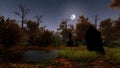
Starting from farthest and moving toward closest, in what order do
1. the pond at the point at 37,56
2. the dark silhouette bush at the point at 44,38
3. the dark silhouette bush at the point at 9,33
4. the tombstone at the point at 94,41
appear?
the dark silhouette bush at the point at 44,38 → the dark silhouette bush at the point at 9,33 → the tombstone at the point at 94,41 → the pond at the point at 37,56

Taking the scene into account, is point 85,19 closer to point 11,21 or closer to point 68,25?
point 68,25

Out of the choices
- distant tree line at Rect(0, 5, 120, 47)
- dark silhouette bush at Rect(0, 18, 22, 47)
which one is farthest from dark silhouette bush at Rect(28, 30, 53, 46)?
dark silhouette bush at Rect(0, 18, 22, 47)

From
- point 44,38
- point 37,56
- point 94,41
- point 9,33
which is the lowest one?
point 37,56

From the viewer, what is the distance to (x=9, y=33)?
1032 inches

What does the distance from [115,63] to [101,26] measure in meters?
63.5

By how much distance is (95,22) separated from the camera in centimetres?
6775

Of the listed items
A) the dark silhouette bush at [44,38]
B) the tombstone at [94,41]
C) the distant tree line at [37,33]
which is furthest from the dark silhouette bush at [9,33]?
the dark silhouette bush at [44,38]

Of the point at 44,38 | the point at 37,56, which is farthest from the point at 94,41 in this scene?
the point at 44,38

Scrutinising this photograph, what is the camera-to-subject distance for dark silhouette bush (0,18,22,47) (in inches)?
1017

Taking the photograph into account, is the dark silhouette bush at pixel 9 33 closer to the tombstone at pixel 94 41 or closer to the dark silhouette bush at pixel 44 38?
the tombstone at pixel 94 41

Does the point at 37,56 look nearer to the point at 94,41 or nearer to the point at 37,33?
the point at 94,41

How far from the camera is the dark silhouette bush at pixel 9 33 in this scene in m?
25.8

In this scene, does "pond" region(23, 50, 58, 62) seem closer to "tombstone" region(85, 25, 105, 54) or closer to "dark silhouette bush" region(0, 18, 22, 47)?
"tombstone" region(85, 25, 105, 54)

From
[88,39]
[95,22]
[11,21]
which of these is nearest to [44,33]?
[11,21]
